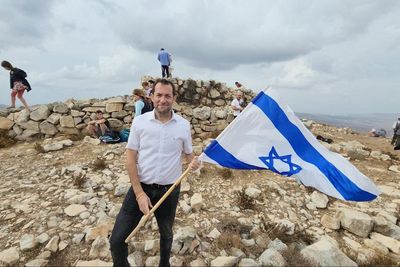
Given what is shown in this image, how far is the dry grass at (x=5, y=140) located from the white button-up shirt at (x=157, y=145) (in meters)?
8.84

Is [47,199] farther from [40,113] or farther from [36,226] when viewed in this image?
[40,113]

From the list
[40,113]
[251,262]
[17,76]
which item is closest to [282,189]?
[251,262]

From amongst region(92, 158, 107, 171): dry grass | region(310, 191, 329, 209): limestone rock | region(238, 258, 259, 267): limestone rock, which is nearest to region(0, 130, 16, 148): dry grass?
region(92, 158, 107, 171): dry grass

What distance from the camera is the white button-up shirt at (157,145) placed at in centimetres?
319

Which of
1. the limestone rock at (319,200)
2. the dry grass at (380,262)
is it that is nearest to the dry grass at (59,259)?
the dry grass at (380,262)

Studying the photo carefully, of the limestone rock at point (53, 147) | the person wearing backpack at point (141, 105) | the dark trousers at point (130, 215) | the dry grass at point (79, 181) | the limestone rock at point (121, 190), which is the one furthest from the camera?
the limestone rock at point (53, 147)

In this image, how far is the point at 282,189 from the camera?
704cm

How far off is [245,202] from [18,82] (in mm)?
9421

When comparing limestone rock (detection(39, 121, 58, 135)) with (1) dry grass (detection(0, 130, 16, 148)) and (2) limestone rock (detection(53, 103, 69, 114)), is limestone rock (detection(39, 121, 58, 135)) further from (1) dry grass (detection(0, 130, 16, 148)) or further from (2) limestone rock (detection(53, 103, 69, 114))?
(1) dry grass (detection(0, 130, 16, 148))

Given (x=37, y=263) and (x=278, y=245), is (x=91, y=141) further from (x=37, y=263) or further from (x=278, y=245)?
(x=278, y=245)

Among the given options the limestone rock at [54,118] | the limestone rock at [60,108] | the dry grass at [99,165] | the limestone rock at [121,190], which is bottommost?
the limestone rock at [121,190]

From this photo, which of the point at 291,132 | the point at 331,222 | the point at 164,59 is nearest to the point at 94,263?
the point at 291,132

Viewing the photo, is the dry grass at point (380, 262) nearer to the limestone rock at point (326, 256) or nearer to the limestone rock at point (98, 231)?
the limestone rock at point (326, 256)

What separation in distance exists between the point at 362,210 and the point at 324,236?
1787 millimetres
